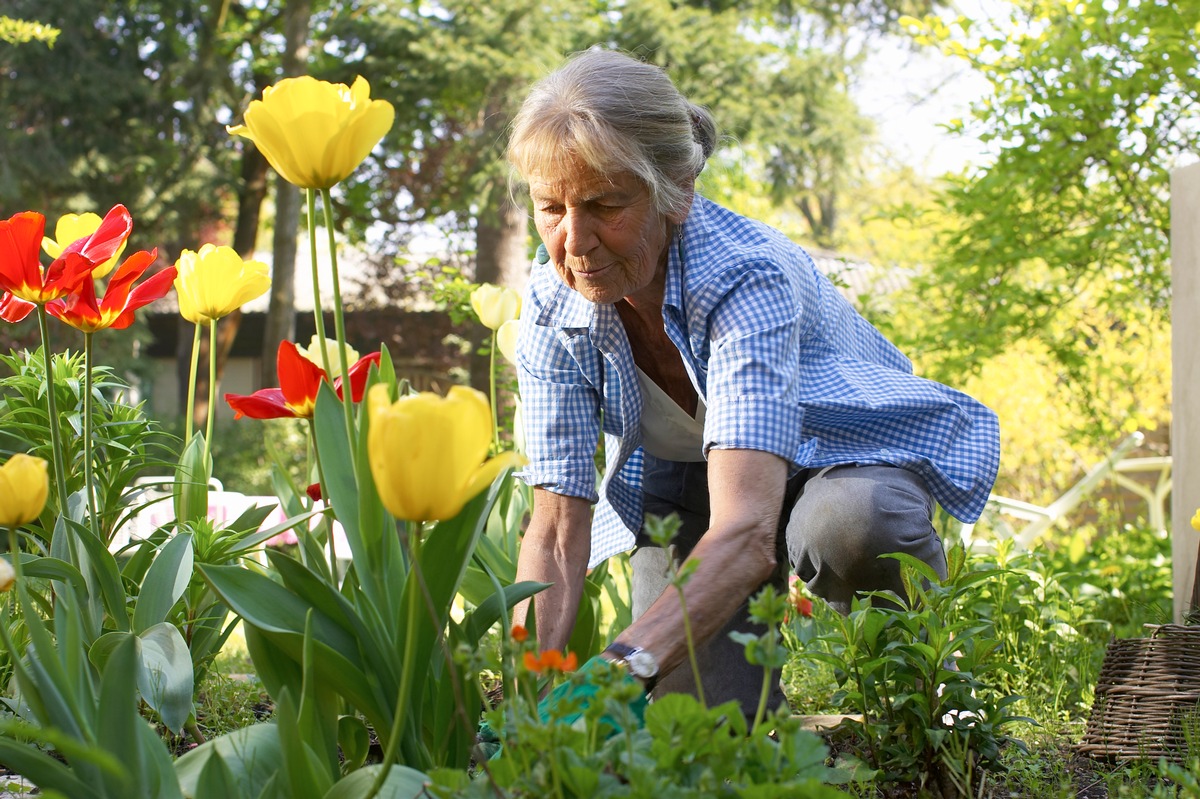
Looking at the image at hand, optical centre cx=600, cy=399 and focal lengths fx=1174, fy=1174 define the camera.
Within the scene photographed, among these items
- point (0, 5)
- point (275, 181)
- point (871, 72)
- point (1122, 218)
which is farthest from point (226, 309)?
point (871, 72)

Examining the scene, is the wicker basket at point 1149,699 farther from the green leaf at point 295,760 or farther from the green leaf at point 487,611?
the green leaf at point 295,760

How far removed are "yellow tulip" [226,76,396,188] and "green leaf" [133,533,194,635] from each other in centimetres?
76

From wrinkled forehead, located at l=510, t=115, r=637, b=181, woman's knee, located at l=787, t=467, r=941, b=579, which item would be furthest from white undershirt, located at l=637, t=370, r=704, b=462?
wrinkled forehead, located at l=510, t=115, r=637, b=181

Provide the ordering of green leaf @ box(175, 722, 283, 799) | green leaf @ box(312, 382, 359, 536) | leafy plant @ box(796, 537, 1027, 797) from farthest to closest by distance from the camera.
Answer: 1. leafy plant @ box(796, 537, 1027, 797)
2. green leaf @ box(312, 382, 359, 536)
3. green leaf @ box(175, 722, 283, 799)

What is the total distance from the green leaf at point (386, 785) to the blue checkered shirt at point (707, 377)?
871mm

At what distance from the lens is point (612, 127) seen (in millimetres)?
1779

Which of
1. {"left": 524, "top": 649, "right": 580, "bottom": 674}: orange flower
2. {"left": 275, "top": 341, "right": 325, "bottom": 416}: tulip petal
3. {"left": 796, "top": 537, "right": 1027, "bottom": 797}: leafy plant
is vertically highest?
{"left": 275, "top": 341, "right": 325, "bottom": 416}: tulip petal

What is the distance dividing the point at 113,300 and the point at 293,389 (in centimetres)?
44

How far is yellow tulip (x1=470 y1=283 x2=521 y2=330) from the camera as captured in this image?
2.84 m

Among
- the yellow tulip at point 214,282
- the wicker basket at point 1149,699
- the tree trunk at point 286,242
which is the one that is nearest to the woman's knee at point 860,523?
the wicker basket at point 1149,699

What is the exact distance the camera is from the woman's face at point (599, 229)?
1.79 meters

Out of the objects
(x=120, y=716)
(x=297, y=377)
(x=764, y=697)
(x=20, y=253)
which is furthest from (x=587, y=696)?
(x=20, y=253)

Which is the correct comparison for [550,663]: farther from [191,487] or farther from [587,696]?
[191,487]

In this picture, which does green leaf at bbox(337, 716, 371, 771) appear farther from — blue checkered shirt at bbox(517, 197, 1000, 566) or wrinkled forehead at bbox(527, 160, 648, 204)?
wrinkled forehead at bbox(527, 160, 648, 204)
